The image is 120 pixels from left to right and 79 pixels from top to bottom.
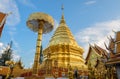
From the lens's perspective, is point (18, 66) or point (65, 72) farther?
point (18, 66)

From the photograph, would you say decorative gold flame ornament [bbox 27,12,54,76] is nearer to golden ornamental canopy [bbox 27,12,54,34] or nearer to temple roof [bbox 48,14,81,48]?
golden ornamental canopy [bbox 27,12,54,34]

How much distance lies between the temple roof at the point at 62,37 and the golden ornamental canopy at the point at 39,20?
6.34 m

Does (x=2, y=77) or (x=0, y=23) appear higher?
(x=0, y=23)

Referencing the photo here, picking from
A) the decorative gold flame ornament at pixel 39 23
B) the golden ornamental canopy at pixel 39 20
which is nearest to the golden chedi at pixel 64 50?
the golden ornamental canopy at pixel 39 20

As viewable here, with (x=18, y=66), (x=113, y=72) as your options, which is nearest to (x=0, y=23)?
(x=18, y=66)

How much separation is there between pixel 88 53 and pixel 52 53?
178 inches

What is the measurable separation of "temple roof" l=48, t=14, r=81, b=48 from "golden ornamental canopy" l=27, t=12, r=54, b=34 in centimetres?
634

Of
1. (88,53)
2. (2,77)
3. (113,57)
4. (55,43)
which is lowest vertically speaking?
(2,77)

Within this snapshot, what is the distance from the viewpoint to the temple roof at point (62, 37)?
23578mm

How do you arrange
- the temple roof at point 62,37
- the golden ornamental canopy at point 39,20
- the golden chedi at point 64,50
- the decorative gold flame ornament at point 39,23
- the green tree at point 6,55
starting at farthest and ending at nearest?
the green tree at point 6,55 → the temple roof at point 62,37 → the golden chedi at point 64,50 → the golden ornamental canopy at point 39,20 → the decorative gold flame ornament at point 39,23

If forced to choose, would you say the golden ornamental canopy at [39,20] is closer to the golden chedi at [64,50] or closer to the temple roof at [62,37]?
the golden chedi at [64,50]

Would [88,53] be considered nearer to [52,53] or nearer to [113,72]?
[52,53]

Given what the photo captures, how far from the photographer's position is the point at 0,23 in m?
16.6

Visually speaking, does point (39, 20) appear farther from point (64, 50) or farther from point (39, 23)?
point (64, 50)
